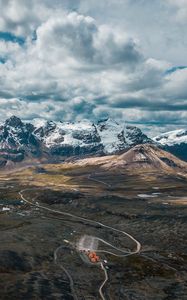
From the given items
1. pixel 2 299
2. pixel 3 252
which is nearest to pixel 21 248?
pixel 3 252

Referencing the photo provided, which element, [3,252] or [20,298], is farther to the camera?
[3,252]

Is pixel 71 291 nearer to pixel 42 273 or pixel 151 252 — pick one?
pixel 42 273

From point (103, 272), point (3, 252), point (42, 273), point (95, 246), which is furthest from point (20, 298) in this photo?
point (95, 246)

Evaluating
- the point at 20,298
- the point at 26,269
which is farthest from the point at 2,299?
the point at 26,269

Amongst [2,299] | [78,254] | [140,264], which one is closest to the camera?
[2,299]

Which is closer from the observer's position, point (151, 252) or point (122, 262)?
point (122, 262)

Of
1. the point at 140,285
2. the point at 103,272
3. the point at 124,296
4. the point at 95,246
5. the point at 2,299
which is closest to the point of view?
the point at 2,299

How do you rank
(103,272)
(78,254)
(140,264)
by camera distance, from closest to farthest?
(103,272) < (140,264) < (78,254)

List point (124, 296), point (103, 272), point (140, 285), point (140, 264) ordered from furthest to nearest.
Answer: point (140, 264) → point (103, 272) → point (140, 285) → point (124, 296)

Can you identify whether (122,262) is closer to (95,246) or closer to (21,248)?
(95,246)
